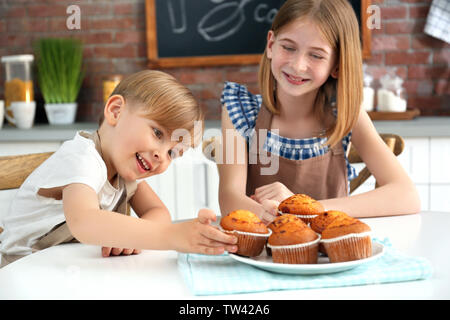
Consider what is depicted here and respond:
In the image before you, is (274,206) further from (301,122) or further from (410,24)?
(410,24)

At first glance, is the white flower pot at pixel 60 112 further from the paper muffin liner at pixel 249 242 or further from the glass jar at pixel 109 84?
the paper muffin liner at pixel 249 242

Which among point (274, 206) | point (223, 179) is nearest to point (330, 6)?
point (223, 179)

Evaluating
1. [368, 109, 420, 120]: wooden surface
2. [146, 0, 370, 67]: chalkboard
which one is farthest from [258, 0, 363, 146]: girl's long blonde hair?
[146, 0, 370, 67]: chalkboard

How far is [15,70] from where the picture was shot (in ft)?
8.48

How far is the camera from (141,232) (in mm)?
756

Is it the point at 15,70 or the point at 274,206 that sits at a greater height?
the point at 15,70

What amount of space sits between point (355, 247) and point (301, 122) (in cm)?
79

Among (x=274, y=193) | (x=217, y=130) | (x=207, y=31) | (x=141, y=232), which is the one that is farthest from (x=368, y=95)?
(x=141, y=232)

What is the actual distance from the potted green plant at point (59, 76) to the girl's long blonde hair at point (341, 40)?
1.56m

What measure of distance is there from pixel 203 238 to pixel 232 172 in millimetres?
611

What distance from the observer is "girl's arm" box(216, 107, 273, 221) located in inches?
46.3

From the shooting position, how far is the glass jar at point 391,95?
7.88 ft

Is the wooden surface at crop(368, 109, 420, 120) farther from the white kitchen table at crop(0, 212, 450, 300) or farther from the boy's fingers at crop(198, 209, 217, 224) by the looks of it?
the boy's fingers at crop(198, 209, 217, 224)

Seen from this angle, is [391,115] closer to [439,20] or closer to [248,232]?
[439,20]
